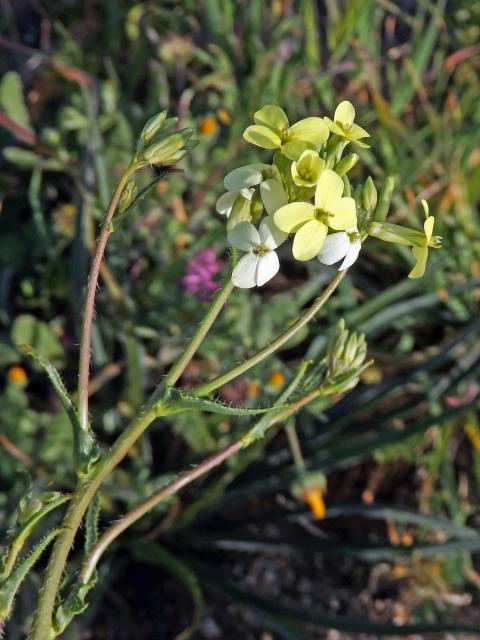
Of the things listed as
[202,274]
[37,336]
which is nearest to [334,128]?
[202,274]

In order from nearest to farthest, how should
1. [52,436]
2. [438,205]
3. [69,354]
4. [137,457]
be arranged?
[52,436], [137,457], [69,354], [438,205]

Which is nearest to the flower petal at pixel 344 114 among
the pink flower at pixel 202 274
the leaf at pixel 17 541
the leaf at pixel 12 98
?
the leaf at pixel 17 541

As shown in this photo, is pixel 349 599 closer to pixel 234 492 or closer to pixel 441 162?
pixel 234 492

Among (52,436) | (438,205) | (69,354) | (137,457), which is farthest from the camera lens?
(438,205)

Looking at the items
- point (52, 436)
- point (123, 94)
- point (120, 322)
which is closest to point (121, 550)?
point (52, 436)

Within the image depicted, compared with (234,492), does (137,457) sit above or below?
above

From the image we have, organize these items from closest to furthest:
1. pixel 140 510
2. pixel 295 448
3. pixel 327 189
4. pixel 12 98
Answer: pixel 327 189 → pixel 140 510 → pixel 295 448 → pixel 12 98

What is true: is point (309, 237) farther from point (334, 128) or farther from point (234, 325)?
point (234, 325)
